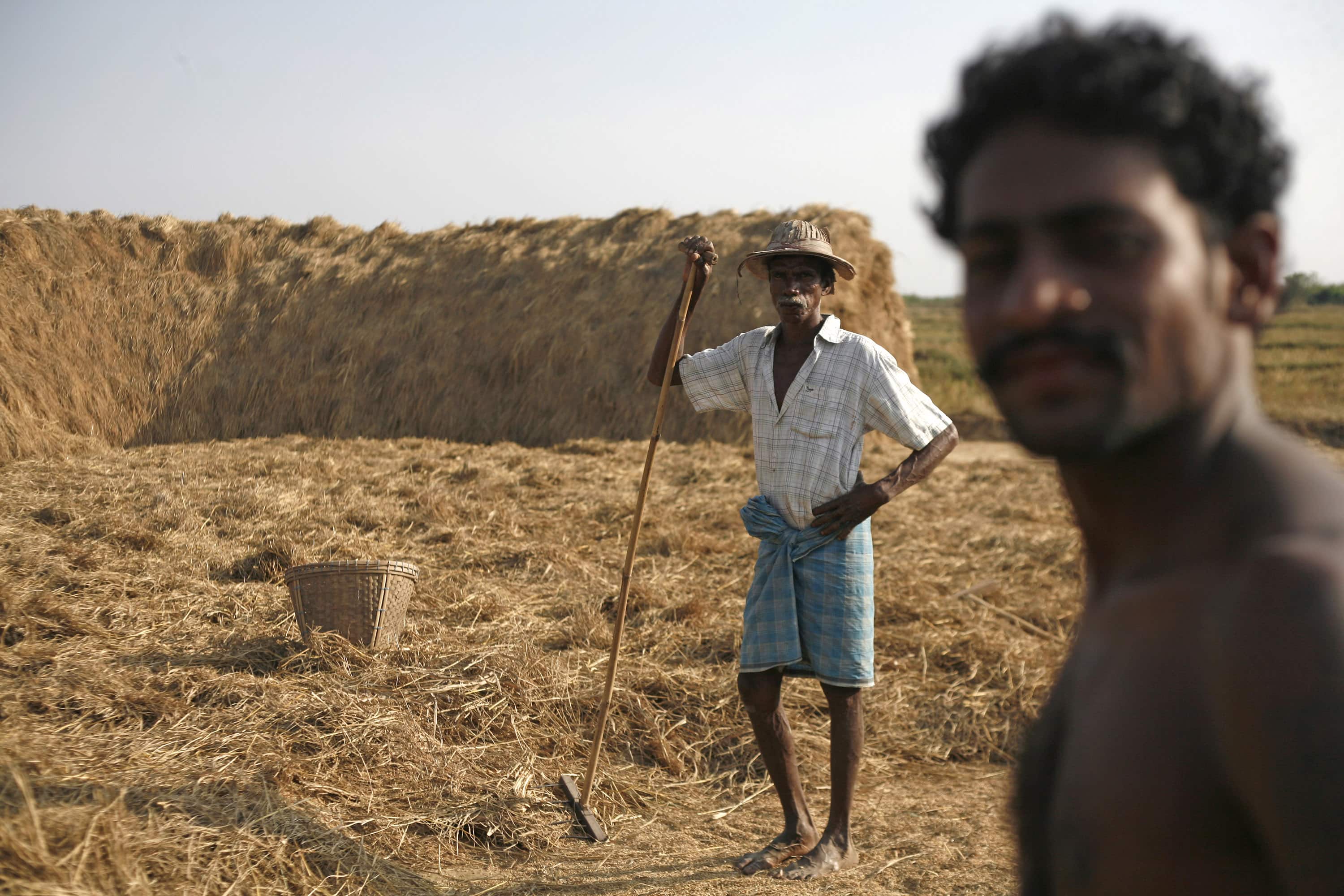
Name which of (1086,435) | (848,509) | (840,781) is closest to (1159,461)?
(1086,435)

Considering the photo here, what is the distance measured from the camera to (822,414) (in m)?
3.48

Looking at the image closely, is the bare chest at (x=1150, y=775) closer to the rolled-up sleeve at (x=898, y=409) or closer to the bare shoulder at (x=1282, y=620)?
the bare shoulder at (x=1282, y=620)

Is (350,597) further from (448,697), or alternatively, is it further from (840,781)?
(840,781)

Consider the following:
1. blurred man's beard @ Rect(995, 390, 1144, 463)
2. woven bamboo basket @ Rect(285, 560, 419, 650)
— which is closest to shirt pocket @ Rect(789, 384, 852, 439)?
woven bamboo basket @ Rect(285, 560, 419, 650)

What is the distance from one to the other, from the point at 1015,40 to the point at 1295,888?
2.18 feet

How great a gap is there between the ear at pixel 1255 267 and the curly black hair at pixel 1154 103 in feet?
0.04

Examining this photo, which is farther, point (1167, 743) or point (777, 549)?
point (777, 549)

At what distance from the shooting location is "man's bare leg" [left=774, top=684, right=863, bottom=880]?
11.4 ft

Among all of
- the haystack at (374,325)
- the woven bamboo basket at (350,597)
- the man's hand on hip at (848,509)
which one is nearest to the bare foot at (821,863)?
the man's hand on hip at (848,509)

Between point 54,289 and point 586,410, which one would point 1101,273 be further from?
point 54,289

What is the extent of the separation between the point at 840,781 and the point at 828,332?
1.37 metres

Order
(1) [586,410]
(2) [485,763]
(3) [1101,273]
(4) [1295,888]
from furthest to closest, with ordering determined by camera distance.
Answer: (1) [586,410] → (2) [485,763] → (3) [1101,273] → (4) [1295,888]

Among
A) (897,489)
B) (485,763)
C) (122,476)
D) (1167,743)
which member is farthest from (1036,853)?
(122,476)

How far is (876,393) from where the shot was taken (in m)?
3.48
